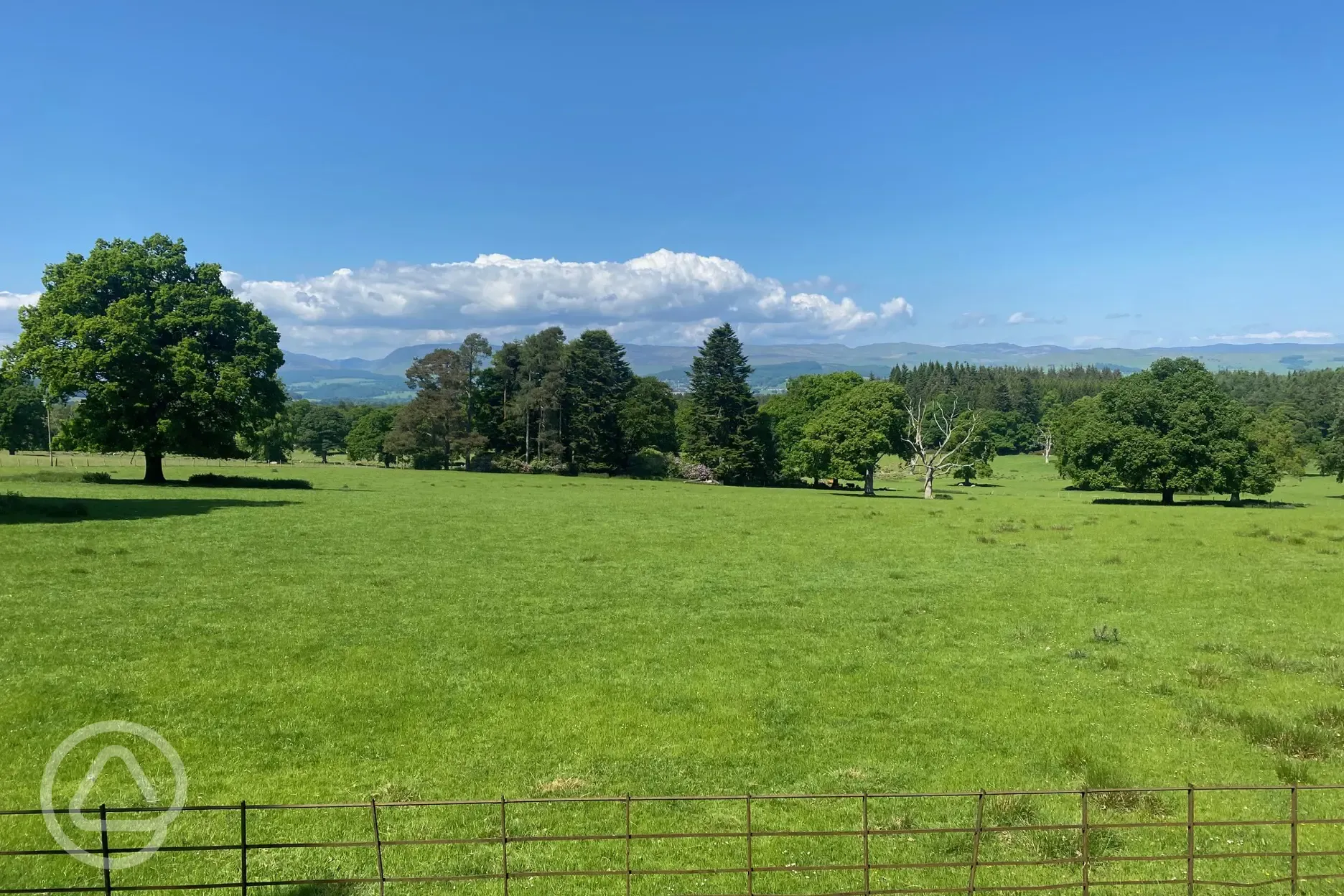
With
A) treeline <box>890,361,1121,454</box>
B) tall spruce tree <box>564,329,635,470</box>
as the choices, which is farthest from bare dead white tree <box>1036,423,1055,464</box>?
tall spruce tree <box>564,329,635,470</box>

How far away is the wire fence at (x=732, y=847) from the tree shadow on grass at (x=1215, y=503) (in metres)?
55.7

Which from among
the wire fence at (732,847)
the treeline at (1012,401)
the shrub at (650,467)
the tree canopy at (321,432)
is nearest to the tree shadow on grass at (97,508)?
the wire fence at (732,847)

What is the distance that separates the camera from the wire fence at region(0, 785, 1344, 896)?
7.45 metres

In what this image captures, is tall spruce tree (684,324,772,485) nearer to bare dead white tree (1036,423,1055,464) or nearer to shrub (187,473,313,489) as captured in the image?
shrub (187,473,313,489)

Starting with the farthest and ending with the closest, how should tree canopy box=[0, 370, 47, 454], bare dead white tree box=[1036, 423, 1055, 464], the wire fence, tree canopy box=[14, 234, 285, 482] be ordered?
bare dead white tree box=[1036, 423, 1055, 464] < tree canopy box=[0, 370, 47, 454] < tree canopy box=[14, 234, 285, 482] < the wire fence

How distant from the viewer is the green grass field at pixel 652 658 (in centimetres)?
1067

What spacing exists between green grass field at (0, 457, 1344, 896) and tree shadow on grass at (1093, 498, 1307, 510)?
26.7m

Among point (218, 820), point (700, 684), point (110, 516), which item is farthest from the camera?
point (110, 516)

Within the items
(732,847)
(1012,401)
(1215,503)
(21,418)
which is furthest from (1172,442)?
(21,418)

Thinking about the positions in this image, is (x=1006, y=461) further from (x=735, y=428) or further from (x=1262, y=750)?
(x=1262, y=750)

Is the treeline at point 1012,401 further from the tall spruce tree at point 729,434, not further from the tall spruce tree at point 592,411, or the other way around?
the tall spruce tree at point 592,411

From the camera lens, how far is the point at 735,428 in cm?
8462

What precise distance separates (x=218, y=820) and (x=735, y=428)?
76.8m

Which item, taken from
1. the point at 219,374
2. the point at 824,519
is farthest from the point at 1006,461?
the point at 219,374
